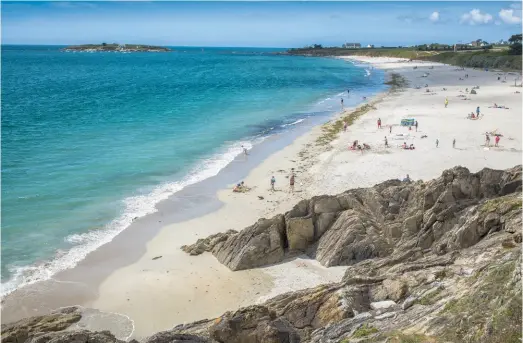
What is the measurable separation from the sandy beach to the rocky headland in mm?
1411

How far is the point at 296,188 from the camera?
32.2m

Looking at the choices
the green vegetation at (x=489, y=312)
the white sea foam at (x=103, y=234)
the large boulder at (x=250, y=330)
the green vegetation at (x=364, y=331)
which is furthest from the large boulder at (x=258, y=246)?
the green vegetation at (x=489, y=312)

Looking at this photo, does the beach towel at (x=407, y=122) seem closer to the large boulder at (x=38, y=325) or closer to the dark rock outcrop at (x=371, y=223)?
the dark rock outcrop at (x=371, y=223)

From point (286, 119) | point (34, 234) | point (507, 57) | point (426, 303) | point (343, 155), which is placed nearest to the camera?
point (426, 303)

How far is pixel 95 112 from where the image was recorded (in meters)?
66.7

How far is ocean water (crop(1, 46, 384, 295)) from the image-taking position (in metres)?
25.7

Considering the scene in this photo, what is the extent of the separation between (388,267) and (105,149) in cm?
3488

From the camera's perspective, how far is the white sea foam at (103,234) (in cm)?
2144

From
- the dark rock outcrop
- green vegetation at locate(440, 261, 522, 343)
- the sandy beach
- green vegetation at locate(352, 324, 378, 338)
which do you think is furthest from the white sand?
green vegetation at locate(440, 261, 522, 343)

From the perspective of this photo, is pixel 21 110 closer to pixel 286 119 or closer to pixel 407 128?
pixel 286 119

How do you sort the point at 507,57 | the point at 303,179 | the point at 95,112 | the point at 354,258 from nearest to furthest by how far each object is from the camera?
the point at 354,258 → the point at 303,179 → the point at 95,112 → the point at 507,57

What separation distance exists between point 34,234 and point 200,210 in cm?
932

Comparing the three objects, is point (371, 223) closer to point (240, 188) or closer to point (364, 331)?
point (364, 331)

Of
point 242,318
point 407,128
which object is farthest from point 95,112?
point 242,318
